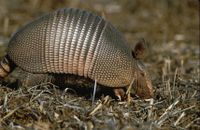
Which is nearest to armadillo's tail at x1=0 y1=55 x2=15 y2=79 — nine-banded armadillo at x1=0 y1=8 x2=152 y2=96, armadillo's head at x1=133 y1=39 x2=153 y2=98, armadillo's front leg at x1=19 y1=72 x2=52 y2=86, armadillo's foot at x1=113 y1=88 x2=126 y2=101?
nine-banded armadillo at x1=0 y1=8 x2=152 y2=96

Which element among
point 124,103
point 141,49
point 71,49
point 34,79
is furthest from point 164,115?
point 34,79

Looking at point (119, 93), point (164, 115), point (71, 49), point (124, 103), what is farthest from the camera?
point (119, 93)

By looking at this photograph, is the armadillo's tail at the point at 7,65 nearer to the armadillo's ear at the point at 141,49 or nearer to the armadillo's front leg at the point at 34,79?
the armadillo's front leg at the point at 34,79

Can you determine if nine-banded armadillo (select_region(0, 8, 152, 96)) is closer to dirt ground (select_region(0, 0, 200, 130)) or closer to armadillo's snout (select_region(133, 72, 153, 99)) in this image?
armadillo's snout (select_region(133, 72, 153, 99))

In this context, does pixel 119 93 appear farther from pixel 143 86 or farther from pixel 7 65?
pixel 7 65

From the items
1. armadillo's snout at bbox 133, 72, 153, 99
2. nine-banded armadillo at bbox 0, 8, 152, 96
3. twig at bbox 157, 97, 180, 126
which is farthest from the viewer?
armadillo's snout at bbox 133, 72, 153, 99

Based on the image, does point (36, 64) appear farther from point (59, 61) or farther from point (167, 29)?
point (167, 29)
